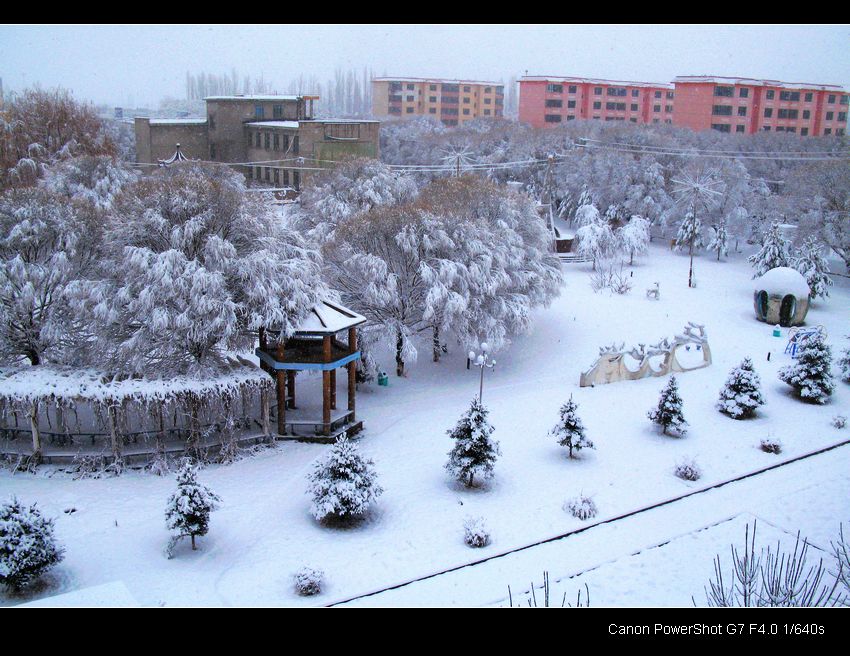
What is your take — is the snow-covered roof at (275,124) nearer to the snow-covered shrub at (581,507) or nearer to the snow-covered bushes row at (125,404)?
the snow-covered bushes row at (125,404)

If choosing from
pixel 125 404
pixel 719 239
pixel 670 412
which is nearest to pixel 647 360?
pixel 670 412

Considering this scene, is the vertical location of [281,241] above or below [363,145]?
below

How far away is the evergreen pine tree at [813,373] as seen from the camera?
21.4m

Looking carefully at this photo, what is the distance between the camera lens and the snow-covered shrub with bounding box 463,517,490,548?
44.3 feet

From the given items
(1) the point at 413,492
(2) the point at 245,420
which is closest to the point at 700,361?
(1) the point at 413,492

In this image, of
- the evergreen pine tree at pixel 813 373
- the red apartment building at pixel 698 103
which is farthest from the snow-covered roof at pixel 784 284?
the evergreen pine tree at pixel 813 373

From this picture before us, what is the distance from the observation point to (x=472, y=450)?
15.8 metres

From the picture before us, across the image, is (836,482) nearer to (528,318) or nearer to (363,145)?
(528,318)

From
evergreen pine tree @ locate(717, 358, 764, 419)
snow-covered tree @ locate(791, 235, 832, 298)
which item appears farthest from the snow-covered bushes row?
snow-covered tree @ locate(791, 235, 832, 298)

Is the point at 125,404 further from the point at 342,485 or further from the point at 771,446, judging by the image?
the point at 771,446

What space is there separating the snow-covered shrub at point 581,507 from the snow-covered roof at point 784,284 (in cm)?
1812

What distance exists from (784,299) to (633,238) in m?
10.5

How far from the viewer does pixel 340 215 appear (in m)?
28.3
